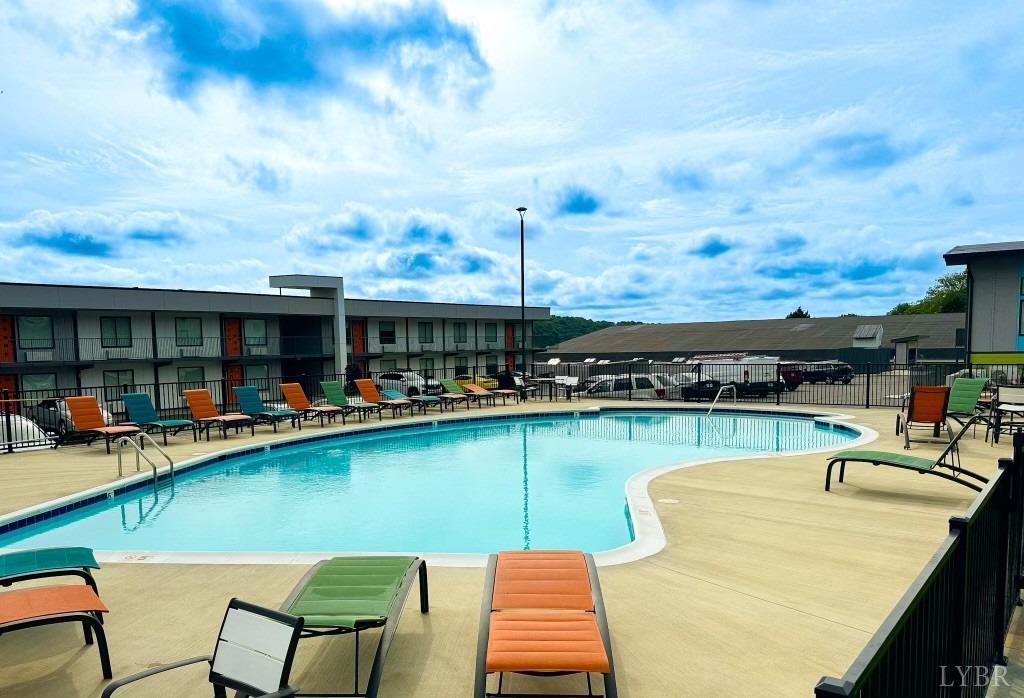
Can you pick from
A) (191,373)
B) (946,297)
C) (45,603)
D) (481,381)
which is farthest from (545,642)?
(946,297)

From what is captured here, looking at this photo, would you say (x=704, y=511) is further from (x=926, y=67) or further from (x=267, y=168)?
(x=267, y=168)

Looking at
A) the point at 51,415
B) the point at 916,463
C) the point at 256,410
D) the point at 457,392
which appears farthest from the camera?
the point at 457,392

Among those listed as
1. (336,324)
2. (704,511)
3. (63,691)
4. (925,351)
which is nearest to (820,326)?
(925,351)

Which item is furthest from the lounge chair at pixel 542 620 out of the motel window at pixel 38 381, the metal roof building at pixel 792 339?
the metal roof building at pixel 792 339

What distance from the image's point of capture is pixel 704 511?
734 cm

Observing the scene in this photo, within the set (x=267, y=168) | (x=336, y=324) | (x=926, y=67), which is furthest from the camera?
(x=336, y=324)

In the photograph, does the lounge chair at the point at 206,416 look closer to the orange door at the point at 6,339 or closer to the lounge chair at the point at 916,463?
the lounge chair at the point at 916,463

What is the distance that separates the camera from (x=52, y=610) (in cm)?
385

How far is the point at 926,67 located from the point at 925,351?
150 ft

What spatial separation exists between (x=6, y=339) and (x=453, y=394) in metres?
21.7

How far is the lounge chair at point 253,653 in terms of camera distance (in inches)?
114

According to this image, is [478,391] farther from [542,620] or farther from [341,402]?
[542,620]

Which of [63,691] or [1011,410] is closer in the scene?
[63,691]

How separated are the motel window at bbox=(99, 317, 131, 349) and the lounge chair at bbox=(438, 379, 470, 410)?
19.3m
